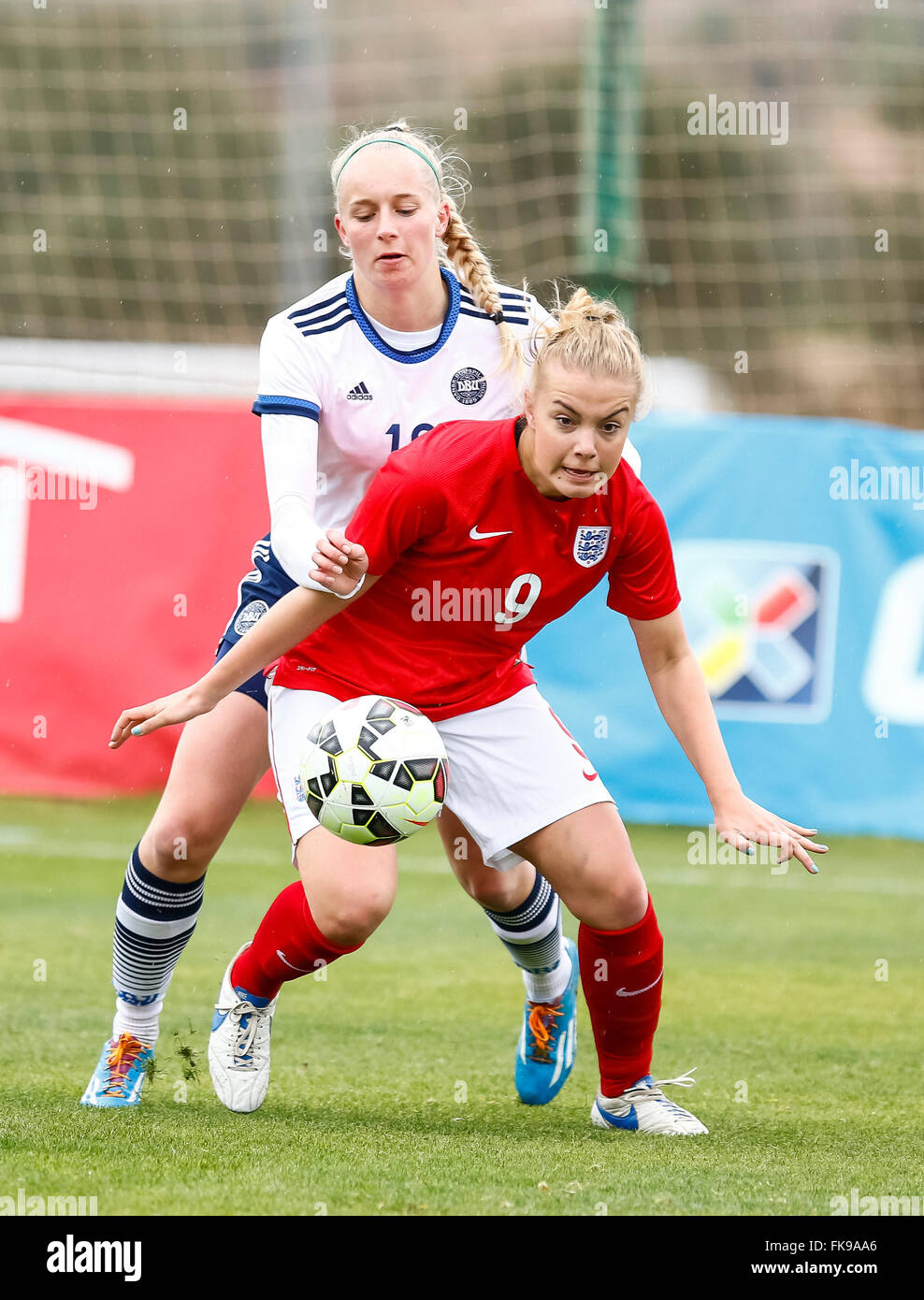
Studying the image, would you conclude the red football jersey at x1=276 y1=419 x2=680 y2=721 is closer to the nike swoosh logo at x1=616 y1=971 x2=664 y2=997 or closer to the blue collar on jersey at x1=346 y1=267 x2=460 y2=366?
the blue collar on jersey at x1=346 y1=267 x2=460 y2=366

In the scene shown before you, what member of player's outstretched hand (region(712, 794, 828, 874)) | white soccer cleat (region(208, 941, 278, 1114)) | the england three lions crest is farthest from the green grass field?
the england three lions crest

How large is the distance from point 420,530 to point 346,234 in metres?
0.72

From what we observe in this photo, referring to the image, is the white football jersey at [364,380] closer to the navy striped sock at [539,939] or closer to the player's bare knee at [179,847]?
the player's bare knee at [179,847]

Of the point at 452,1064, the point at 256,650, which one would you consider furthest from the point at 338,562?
the point at 452,1064

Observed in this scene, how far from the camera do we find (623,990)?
12.4 feet

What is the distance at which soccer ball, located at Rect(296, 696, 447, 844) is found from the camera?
136 inches

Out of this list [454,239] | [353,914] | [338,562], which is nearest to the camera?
[338,562]

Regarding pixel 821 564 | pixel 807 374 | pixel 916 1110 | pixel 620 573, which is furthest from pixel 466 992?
pixel 807 374

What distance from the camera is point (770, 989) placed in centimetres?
589

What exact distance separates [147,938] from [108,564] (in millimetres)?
5299

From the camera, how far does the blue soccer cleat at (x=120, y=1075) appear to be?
12.9 ft

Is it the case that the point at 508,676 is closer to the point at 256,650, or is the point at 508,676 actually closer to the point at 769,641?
the point at 256,650

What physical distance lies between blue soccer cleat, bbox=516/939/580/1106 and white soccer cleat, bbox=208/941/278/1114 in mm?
709
